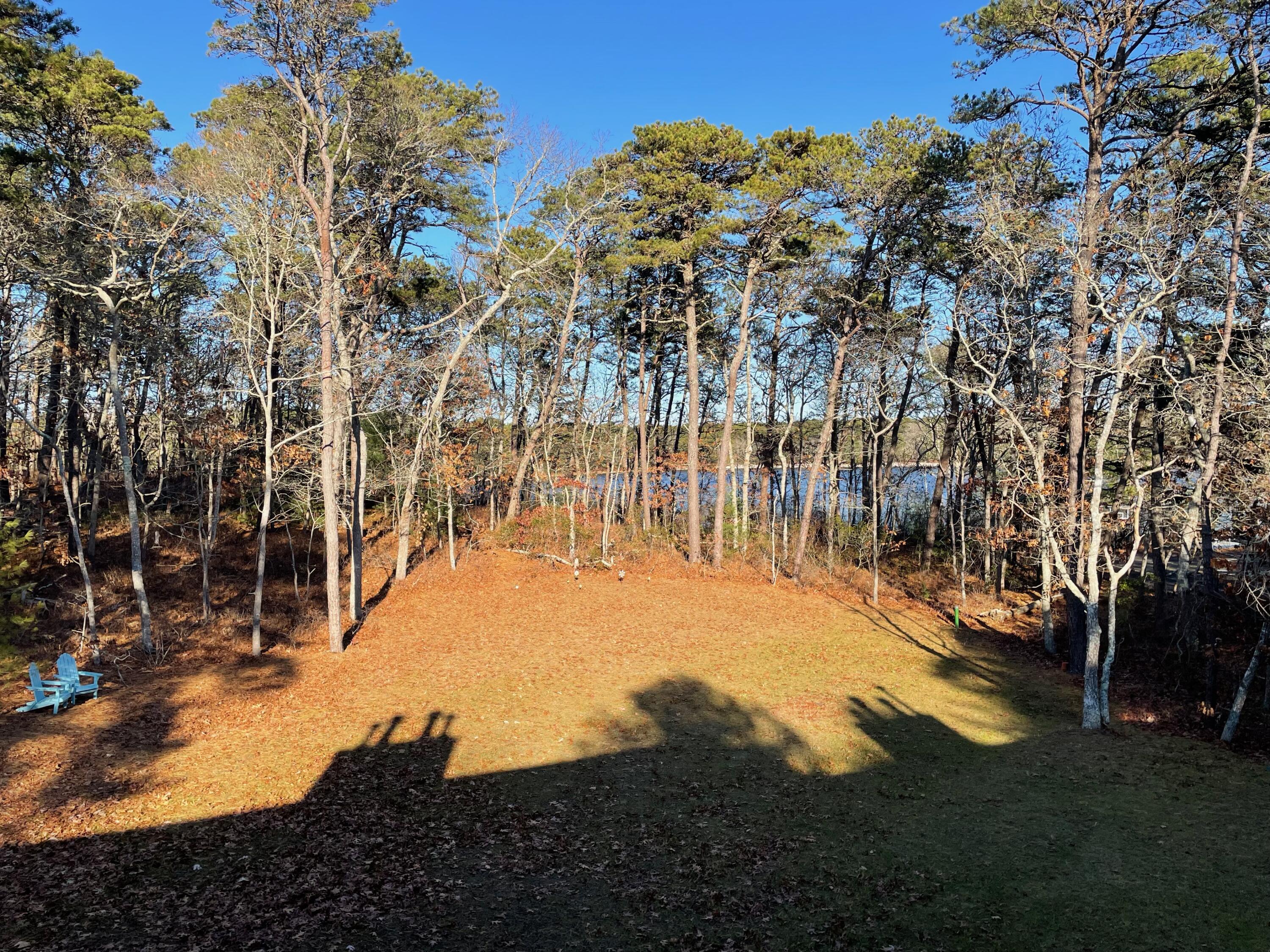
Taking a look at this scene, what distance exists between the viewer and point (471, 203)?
19906 millimetres

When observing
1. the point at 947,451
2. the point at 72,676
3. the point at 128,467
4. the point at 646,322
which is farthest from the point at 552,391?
the point at 72,676

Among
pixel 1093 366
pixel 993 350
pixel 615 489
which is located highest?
pixel 993 350

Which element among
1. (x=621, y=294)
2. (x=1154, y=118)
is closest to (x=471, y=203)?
(x=621, y=294)

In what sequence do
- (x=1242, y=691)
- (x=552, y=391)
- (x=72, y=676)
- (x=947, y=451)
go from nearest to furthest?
1. (x=1242, y=691)
2. (x=72, y=676)
3. (x=947, y=451)
4. (x=552, y=391)

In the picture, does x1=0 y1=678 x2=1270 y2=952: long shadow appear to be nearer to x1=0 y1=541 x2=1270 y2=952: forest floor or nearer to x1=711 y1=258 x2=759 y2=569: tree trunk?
x1=0 y1=541 x2=1270 y2=952: forest floor

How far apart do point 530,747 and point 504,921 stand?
411cm

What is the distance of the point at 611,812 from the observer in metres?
8.14

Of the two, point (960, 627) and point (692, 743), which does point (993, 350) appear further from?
point (692, 743)

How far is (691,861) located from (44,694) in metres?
10.7

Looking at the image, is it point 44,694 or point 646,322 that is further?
point 646,322

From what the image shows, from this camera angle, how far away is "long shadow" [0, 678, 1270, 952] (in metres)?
5.67

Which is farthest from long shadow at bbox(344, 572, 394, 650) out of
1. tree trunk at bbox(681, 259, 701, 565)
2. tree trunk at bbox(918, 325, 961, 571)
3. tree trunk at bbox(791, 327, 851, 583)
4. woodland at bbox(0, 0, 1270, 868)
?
tree trunk at bbox(918, 325, 961, 571)

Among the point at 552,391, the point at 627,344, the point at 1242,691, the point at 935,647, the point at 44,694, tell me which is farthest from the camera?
the point at 627,344

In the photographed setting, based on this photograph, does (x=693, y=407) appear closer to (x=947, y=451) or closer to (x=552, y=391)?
(x=552, y=391)
